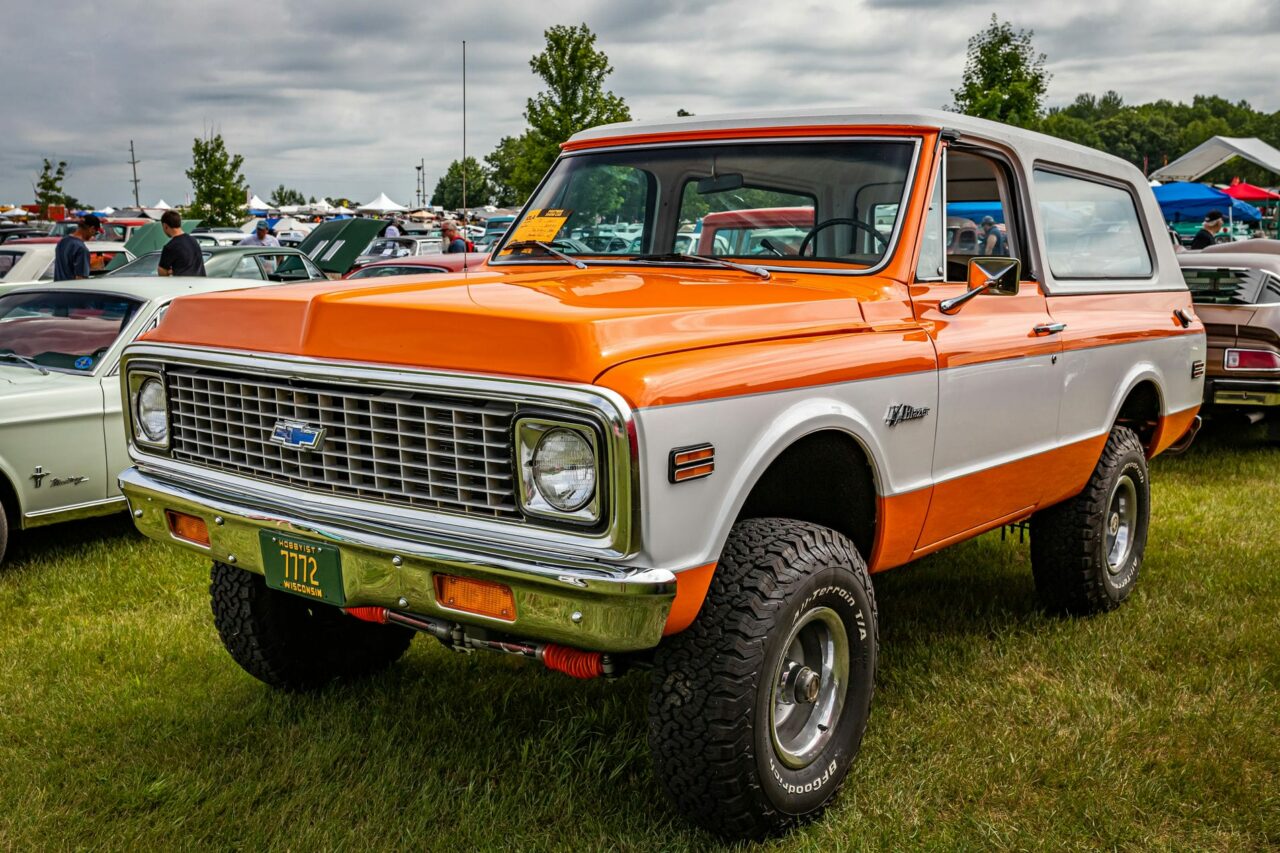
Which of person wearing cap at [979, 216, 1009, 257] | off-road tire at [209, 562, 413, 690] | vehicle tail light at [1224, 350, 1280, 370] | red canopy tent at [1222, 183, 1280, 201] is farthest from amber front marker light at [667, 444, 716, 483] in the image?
red canopy tent at [1222, 183, 1280, 201]

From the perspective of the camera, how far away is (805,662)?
10.9ft

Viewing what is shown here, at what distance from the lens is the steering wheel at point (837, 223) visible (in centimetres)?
385

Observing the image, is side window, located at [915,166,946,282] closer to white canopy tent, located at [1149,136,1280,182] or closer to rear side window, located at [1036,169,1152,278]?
rear side window, located at [1036,169,1152,278]

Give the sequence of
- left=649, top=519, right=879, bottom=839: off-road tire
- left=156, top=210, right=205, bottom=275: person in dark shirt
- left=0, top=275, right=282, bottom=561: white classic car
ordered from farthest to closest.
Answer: left=156, top=210, right=205, bottom=275: person in dark shirt
left=0, top=275, right=282, bottom=561: white classic car
left=649, top=519, right=879, bottom=839: off-road tire

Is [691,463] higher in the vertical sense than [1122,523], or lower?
higher

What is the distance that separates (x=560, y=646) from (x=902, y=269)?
1703 millimetres

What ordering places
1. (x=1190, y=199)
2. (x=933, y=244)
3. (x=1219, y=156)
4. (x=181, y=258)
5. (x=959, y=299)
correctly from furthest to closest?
(x=1190, y=199) < (x=1219, y=156) < (x=181, y=258) < (x=933, y=244) < (x=959, y=299)

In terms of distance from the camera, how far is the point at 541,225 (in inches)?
173

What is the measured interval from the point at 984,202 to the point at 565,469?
2.86 metres

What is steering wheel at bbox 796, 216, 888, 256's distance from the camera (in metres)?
3.85

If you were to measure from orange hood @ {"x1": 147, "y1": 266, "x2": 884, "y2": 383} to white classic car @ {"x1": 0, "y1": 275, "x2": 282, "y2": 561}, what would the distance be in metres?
2.56

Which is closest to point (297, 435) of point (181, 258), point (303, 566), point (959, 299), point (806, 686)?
point (303, 566)

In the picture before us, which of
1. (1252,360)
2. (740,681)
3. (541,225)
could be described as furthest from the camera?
(1252,360)

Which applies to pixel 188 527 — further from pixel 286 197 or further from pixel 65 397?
pixel 286 197
